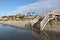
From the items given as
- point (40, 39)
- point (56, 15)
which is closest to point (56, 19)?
point (56, 15)

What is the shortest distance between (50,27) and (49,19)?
2.09 meters

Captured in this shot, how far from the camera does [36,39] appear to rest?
98.9 feet

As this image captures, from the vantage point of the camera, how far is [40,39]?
3008 cm

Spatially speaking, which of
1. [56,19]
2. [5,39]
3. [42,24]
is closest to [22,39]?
[5,39]

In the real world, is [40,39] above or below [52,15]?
below

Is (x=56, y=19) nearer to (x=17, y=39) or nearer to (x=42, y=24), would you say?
(x=42, y=24)

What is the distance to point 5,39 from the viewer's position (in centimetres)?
3033

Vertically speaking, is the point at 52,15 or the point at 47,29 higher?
the point at 52,15

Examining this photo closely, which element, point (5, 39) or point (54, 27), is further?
point (54, 27)

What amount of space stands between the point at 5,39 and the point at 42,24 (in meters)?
15.6

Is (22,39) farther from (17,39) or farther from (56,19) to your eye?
(56,19)

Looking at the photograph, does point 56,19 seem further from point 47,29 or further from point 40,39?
point 40,39

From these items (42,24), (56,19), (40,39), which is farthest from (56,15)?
(40,39)

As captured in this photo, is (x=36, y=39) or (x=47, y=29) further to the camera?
(x=47, y=29)
